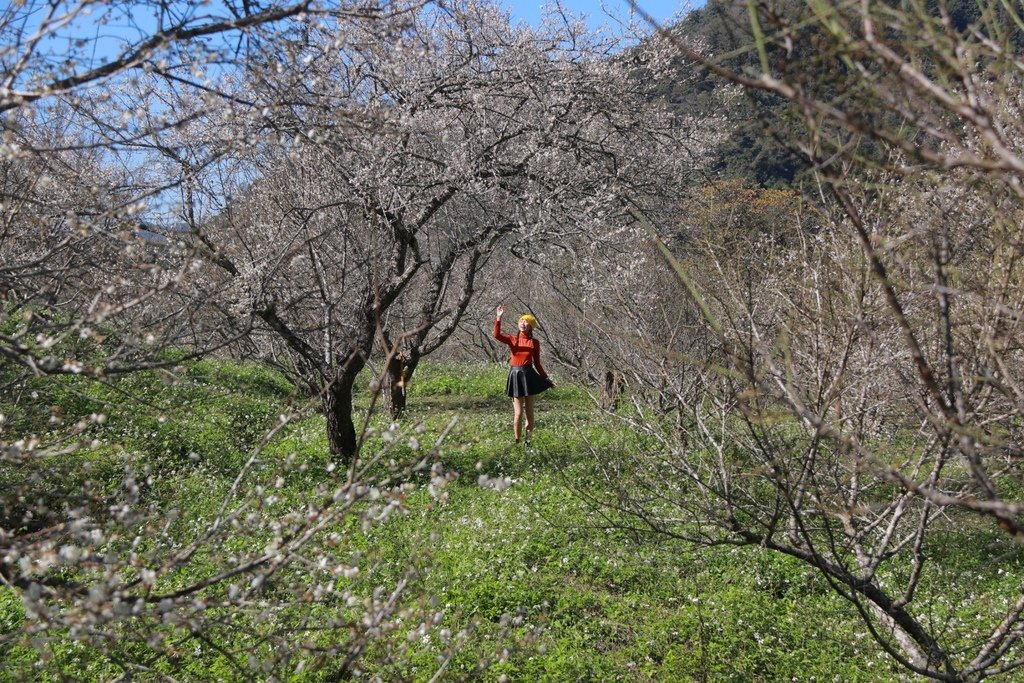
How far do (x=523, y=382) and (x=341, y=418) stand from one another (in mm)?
2228

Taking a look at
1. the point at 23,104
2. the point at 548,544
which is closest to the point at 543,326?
the point at 548,544

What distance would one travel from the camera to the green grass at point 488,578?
4230mm

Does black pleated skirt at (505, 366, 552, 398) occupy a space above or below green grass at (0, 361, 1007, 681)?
above

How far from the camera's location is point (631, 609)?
620 cm

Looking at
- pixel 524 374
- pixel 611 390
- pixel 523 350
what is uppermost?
pixel 523 350

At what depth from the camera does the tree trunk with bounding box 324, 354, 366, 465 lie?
9312mm

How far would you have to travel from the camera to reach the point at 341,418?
9461 millimetres

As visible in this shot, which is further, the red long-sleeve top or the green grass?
the red long-sleeve top

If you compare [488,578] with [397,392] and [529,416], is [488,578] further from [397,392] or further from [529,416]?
[397,392]

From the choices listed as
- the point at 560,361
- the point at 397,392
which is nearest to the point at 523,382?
the point at 560,361

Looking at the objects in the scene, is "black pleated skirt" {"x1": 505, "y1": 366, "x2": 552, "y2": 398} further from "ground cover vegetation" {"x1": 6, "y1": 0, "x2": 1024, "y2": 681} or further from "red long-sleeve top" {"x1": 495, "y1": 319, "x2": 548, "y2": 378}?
"ground cover vegetation" {"x1": 6, "y1": 0, "x2": 1024, "y2": 681}

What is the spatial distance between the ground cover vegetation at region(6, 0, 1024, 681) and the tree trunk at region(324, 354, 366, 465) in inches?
2.1

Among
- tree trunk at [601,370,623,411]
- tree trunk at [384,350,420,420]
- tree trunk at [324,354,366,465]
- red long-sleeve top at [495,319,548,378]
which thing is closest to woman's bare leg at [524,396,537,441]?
red long-sleeve top at [495,319,548,378]

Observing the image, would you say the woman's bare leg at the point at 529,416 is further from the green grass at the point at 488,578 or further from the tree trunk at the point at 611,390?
the tree trunk at the point at 611,390
